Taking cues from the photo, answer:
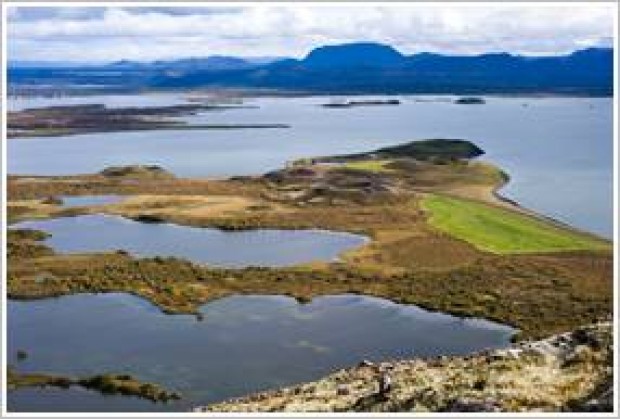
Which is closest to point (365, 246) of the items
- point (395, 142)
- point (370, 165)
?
point (370, 165)

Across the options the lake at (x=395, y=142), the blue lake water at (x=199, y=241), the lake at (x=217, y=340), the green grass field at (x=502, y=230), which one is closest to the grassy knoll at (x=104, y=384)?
the lake at (x=217, y=340)

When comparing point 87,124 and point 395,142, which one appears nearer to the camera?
point 395,142

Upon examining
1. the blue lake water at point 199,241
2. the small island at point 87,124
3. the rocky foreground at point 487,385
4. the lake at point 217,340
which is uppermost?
the rocky foreground at point 487,385

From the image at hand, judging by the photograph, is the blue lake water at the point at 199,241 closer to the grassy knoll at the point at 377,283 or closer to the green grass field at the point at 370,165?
the grassy knoll at the point at 377,283

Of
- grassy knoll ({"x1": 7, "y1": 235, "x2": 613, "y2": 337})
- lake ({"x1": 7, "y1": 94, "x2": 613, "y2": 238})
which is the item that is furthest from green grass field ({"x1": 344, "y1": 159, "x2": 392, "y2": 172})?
grassy knoll ({"x1": 7, "y1": 235, "x2": 613, "y2": 337})

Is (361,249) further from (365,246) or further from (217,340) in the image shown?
(217,340)

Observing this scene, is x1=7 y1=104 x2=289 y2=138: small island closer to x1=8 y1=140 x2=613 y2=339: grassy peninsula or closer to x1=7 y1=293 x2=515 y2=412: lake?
x1=8 y1=140 x2=613 y2=339: grassy peninsula
